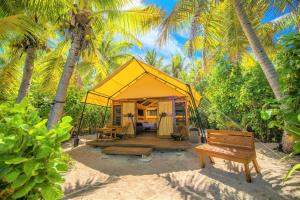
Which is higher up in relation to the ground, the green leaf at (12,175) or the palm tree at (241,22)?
the palm tree at (241,22)

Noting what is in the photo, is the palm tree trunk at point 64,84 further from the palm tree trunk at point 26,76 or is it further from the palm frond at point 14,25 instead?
the palm tree trunk at point 26,76

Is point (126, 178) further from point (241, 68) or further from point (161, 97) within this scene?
point (241, 68)

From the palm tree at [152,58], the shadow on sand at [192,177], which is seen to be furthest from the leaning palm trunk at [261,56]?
the palm tree at [152,58]

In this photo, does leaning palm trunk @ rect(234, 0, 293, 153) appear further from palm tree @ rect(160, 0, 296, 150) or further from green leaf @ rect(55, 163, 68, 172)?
green leaf @ rect(55, 163, 68, 172)

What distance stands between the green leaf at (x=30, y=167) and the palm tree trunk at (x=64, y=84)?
4.74 metres

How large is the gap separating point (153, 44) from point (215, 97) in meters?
5.95

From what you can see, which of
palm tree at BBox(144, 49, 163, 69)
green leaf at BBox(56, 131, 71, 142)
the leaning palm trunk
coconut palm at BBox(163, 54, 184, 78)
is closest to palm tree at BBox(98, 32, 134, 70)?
palm tree at BBox(144, 49, 163, 69)

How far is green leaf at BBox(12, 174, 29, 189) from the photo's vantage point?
925 mm

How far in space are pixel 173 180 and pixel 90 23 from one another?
6.03m

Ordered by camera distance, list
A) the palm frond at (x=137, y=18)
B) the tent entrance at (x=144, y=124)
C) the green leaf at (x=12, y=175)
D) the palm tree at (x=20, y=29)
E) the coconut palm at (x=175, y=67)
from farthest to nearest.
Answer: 1. the coconut palm at (x=175, y=67)
2. the tent entrance at (x=144, y=124)
3. the palm frond at (x=137, y=18)
4. the palm tree at (x=20, y=29)
5. the green leaf at (x=12, y=175)

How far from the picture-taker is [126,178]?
4.15 m

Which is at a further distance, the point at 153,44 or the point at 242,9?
the point at 153,44

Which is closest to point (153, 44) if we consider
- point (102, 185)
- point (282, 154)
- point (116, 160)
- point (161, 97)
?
point (161, 97)

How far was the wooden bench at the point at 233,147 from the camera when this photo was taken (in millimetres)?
3605
